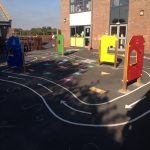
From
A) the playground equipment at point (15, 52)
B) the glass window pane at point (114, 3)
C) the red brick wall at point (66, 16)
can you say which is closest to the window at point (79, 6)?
the red brick wall at point (66, 16)

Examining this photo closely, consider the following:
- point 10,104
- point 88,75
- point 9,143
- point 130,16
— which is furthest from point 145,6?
point 9,143

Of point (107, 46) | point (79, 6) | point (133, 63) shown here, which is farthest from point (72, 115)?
point (79, 6)

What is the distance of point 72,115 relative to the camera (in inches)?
175

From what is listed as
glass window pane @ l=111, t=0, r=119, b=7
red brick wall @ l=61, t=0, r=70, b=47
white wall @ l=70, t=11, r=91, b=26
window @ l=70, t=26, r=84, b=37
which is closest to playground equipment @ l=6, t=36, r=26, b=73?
glass window pane @ l=111, t=0, r=119, b=7

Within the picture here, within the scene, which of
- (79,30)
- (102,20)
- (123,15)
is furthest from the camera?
(79,30)

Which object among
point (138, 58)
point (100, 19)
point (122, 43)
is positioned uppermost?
point (100, 19)

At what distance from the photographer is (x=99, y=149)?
10.4 feet

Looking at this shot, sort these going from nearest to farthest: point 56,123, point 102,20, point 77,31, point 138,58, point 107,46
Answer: point 56,123, point 138,58, point 107,46, point 102,20, point 77,31

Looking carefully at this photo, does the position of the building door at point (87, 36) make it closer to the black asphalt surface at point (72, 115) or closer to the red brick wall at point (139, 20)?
the red brick wall at point (139, 20)

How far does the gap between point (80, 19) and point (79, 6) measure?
5.29ft

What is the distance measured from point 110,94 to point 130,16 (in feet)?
40.2

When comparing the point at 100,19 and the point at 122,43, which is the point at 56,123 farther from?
the point at 100,19

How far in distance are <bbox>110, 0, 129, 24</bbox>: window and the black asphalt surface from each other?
1049 centimetres

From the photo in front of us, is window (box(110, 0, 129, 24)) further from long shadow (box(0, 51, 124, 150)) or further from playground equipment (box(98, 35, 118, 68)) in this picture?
long shadow (box(0, 51, 124, 150))
